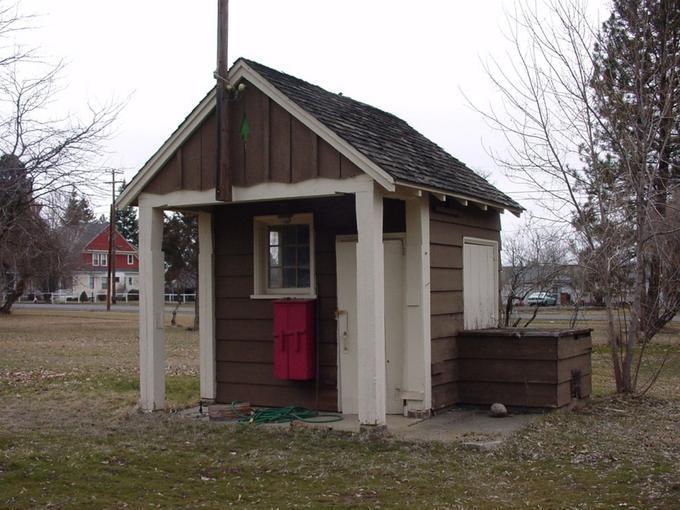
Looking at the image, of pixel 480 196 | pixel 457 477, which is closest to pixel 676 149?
pixel 480 196

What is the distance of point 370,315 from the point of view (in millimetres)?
8969

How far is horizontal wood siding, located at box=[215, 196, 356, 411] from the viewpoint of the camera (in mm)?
10812

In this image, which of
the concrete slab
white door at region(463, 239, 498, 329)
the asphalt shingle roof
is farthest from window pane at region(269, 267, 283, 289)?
white door at region(463, 239, 498, 329)

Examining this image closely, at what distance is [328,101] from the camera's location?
11.0 m

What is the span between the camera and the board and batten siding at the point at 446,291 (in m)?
10.5

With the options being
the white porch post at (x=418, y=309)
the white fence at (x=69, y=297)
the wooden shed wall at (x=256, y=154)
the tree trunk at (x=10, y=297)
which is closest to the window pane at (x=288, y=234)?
the wooden shed wall at (x=256, y=154)

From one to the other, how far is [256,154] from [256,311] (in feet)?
7.81

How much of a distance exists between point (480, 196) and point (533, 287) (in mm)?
7728

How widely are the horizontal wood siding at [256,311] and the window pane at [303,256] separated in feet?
0.78

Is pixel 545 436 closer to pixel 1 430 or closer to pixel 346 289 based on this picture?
pixel 346 289

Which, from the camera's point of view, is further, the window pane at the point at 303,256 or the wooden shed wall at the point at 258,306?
the window pane at the point at 303,256

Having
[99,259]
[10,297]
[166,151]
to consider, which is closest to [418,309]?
[166,151]

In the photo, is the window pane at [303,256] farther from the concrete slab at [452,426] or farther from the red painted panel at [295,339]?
the concrete slab at [452,426]

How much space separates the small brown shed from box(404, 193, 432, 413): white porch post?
17mm
